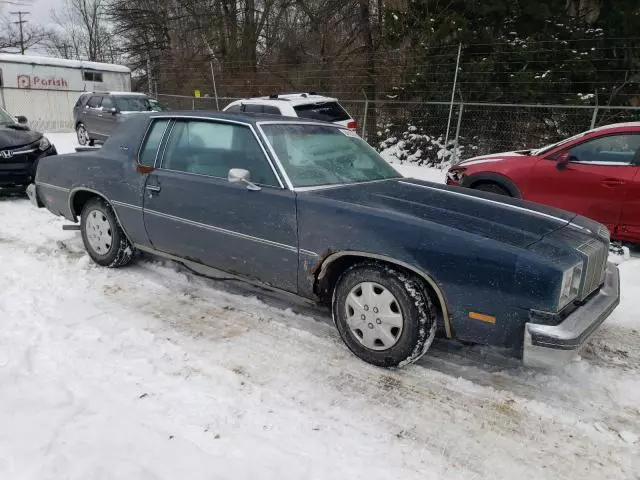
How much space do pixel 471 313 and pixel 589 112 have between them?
32.9 ft

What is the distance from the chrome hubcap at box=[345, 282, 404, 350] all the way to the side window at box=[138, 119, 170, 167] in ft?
7.54

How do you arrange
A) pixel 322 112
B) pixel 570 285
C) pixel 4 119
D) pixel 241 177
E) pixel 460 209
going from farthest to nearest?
pixel 322 112 → pixel 4 119 → pixel 241 177 → pixel 460 209 → pixel 570 285

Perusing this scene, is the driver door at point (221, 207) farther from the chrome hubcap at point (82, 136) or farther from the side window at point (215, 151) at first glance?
the chrome hubcap at point (82, 136)

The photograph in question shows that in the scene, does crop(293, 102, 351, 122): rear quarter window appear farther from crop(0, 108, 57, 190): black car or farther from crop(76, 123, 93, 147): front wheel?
crop(76, 123, 93, 147): front wheel

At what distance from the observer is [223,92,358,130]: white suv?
32.0 ft

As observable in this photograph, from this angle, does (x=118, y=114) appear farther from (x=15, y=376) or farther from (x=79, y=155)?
(x=15, y=376)

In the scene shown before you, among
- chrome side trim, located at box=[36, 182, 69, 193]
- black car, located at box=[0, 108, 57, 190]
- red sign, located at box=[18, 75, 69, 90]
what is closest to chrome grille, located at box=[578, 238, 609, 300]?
chrome side trim, located at box=[36, 182, 69, 193]

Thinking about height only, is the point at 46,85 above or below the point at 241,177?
above

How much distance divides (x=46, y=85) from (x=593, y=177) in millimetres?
19764

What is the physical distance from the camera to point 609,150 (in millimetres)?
5922

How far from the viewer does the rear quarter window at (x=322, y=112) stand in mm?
9859

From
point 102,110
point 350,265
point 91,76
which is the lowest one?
point 350,265

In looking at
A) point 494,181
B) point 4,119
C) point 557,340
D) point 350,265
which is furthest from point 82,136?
point 557,340

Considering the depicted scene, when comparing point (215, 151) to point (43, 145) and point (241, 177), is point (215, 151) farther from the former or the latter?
point (43, 145)
